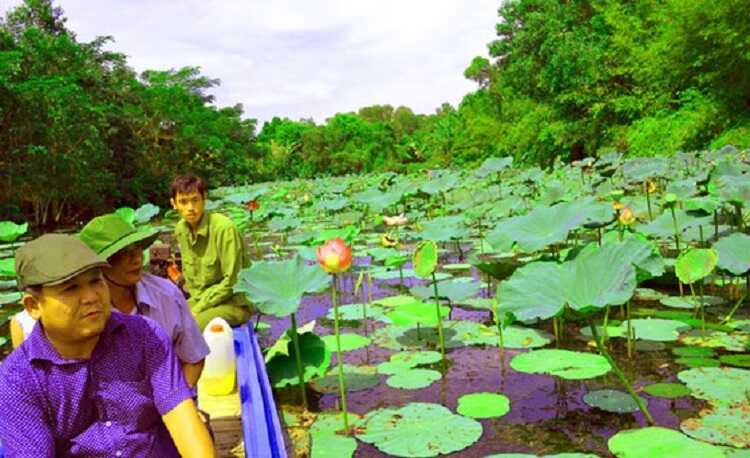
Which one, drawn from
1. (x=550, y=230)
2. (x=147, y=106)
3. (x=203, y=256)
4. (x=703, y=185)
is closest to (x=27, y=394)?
(x=203, y=256)

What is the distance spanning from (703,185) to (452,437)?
4.33 meters

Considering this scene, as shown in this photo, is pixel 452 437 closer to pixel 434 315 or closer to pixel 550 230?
pixel 434 315

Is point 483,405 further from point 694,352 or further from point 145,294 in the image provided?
point 145,294

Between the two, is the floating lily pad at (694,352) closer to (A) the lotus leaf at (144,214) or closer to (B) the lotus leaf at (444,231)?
(B) the lotus leaf at (444,231)

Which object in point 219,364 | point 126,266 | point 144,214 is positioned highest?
point 144,214

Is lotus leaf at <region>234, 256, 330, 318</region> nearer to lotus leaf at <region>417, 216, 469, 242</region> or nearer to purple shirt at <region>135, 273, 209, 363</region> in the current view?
purple shirt at <region>135, 273, 209, 363</region>

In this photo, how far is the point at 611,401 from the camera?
297cm

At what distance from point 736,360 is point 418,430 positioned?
68.9 inches

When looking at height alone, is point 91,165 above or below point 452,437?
above

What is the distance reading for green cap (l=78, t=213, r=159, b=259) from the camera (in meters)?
1.75

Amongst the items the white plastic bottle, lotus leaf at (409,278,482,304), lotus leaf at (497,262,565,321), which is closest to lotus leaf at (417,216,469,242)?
lotus leaf at (409,278,482,304)

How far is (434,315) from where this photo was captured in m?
3.83

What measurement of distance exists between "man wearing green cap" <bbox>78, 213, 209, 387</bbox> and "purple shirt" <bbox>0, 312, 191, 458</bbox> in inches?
16.3

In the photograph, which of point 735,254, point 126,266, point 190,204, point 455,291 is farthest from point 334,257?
point 735,254
